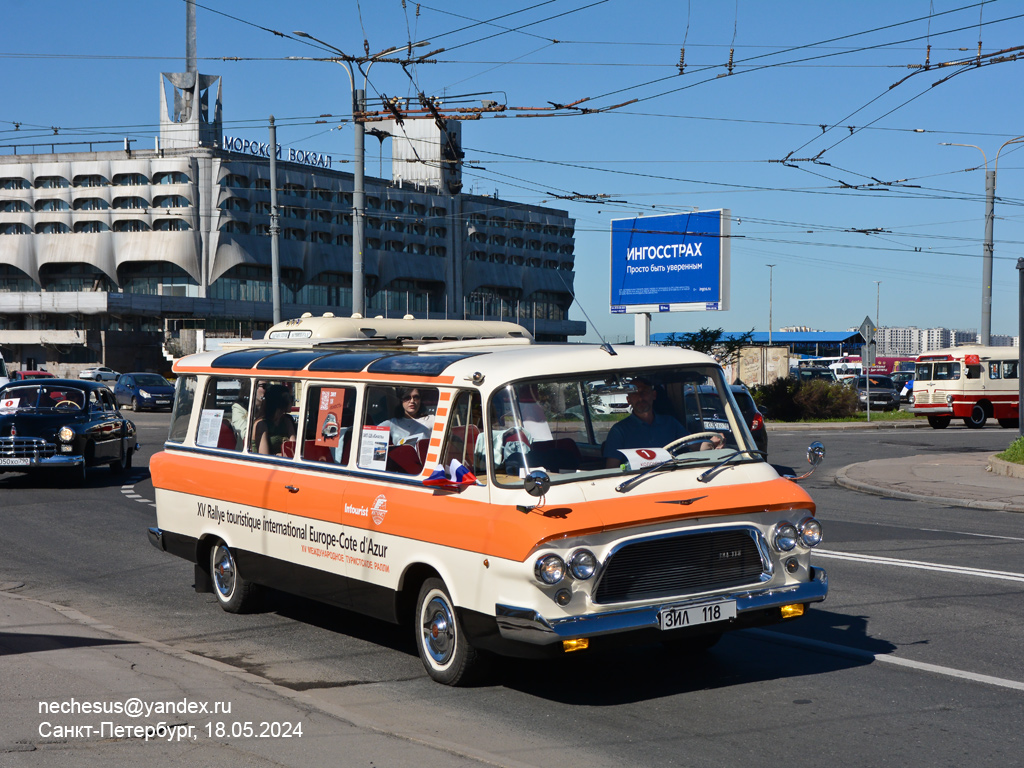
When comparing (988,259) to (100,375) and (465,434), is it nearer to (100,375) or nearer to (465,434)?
(465,434)

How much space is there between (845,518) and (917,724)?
1000cm

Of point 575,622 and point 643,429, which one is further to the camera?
point 643,429

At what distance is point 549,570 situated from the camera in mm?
6016

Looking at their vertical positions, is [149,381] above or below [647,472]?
below

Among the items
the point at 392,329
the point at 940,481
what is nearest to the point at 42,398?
the point at 392,329

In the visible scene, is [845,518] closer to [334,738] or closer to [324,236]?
[334,738]

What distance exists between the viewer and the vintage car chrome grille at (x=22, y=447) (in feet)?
61.7

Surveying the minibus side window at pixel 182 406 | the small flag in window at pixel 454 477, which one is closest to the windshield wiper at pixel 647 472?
the small flag in window at pixel 454 477

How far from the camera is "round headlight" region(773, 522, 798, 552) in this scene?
22.0 feet

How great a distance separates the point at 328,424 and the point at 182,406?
2545 mm

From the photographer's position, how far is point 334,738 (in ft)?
18.0

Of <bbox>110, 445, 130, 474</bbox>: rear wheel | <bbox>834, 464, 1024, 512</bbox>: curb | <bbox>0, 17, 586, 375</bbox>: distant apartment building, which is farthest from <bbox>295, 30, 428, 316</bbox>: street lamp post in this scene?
<bbox>0, 17, 586, 375</bbox>: distant apartment building

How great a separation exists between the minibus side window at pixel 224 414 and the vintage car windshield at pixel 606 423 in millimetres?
3155

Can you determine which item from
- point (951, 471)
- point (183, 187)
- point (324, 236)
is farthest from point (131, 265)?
point (951, 471)
